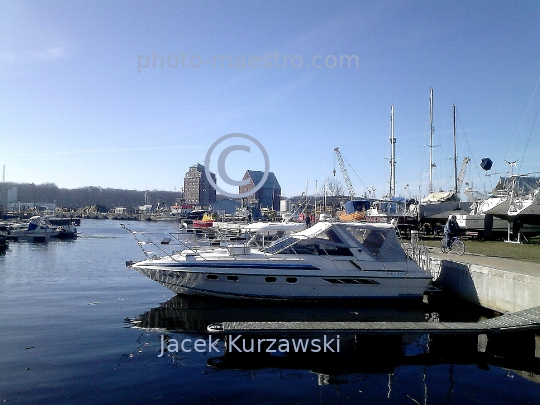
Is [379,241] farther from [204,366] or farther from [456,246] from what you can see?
[204,366]

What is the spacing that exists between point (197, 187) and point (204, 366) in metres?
143

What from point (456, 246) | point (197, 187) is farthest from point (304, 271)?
point (197, 187)

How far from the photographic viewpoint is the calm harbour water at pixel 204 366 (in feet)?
26.5

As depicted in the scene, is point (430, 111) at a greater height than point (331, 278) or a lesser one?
greater

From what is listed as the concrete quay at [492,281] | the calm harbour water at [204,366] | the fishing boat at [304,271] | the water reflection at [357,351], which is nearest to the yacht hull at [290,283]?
the fishing boat at [304,271]

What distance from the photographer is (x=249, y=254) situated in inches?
617

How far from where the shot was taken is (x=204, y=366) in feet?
31.2

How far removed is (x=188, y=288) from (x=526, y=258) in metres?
13.8

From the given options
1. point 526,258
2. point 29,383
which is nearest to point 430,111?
point 526,258

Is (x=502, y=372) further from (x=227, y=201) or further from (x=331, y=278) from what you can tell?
(x=227, y=201)

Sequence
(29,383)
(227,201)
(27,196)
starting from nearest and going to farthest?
(29,383)
(227,201)
(27,196)

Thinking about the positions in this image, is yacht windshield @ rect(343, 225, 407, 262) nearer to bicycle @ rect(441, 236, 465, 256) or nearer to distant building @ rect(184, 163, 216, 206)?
bicycle @ rect(441, 236, 465, 256)

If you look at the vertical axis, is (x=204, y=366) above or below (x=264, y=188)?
below

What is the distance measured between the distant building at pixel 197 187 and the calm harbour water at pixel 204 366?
136 metres
